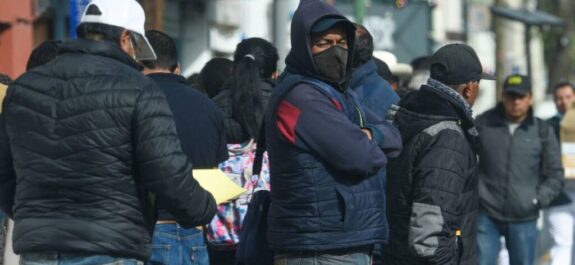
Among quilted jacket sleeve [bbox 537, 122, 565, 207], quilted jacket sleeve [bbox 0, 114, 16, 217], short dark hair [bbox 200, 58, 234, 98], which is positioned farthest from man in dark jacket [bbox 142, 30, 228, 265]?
quilted jacket sleeve [bbox 537, 122, 565, 207]

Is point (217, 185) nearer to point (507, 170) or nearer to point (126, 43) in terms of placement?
point (126, 43)

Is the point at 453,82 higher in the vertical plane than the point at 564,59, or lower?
higher

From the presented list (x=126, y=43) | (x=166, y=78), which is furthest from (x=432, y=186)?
(x=126, y=43)

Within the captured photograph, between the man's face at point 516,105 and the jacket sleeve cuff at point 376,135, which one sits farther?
the man's face at point 516,105

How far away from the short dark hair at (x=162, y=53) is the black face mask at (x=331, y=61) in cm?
136

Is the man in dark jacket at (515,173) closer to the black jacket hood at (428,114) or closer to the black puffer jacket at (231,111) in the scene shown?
the black puffer jacket at (231,111)

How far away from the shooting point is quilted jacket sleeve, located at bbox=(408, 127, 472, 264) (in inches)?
254

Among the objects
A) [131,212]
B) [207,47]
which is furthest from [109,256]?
[207,47]

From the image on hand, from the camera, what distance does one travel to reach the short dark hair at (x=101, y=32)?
5441 mm

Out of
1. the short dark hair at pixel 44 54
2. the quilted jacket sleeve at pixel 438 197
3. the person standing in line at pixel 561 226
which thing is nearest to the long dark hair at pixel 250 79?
the short dark hair at pixel 44 54

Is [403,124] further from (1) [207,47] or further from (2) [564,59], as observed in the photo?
(2) [564,59]

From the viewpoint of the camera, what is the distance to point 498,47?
90.6ft

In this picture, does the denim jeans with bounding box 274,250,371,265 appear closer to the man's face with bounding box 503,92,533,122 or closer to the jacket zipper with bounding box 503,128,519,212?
the jacket zipper with bounding box 503,128,519,212

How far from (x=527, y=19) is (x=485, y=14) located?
17.3 m
